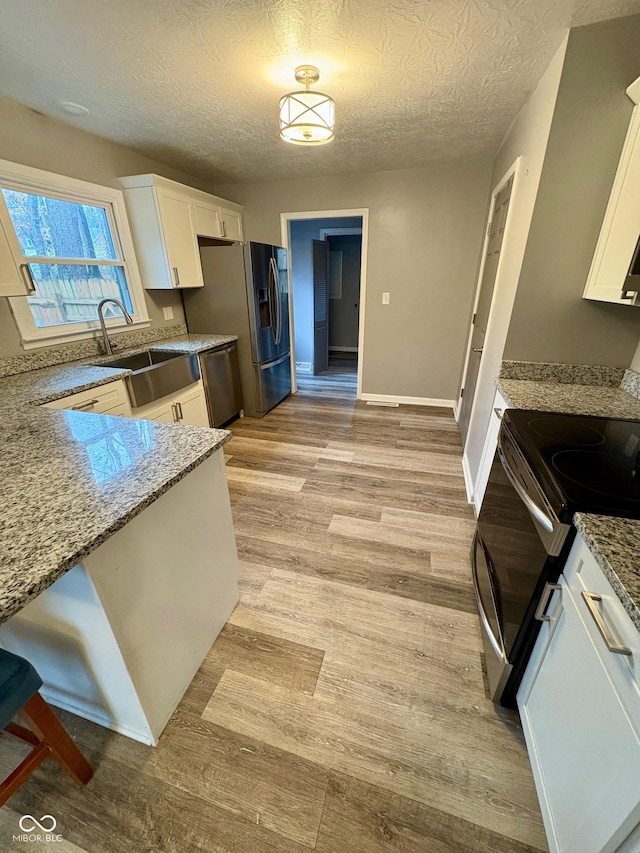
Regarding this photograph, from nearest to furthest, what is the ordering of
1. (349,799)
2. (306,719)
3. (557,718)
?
(557,718)
(349,799)
(306,719)

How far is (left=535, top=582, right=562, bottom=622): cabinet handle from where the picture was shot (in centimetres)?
96

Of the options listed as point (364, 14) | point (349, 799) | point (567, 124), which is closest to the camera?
point (349, 799)

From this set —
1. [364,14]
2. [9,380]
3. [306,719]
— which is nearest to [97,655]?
[306,719]

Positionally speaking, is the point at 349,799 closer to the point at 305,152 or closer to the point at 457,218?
the point at 305,152

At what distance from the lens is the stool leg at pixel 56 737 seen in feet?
2.95

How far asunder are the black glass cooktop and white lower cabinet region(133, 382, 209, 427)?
7.57 ft

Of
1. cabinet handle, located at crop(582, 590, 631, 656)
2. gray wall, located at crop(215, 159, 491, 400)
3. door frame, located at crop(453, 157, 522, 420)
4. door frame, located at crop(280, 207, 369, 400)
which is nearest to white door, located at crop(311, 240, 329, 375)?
door frame, located at crop(280, 207, 369, 400)

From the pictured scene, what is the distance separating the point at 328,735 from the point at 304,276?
508 centimetres

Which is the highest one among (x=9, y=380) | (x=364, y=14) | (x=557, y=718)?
(x=364, y=14)

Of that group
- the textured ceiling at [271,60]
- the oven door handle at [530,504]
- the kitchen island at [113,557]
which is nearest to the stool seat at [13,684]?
the kitchen island at [113,557]

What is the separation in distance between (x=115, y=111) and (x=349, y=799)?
11.9 feet

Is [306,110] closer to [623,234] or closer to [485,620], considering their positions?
[623,234]

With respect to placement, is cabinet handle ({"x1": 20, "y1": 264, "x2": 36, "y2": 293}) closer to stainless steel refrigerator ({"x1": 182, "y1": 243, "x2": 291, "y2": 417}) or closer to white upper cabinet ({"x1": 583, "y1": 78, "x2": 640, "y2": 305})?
stainless steel refrigerator ({"x1": 182, "y1": 243, "x2": 291, "y2": 417})

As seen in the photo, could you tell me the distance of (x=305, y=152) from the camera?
286 cm
